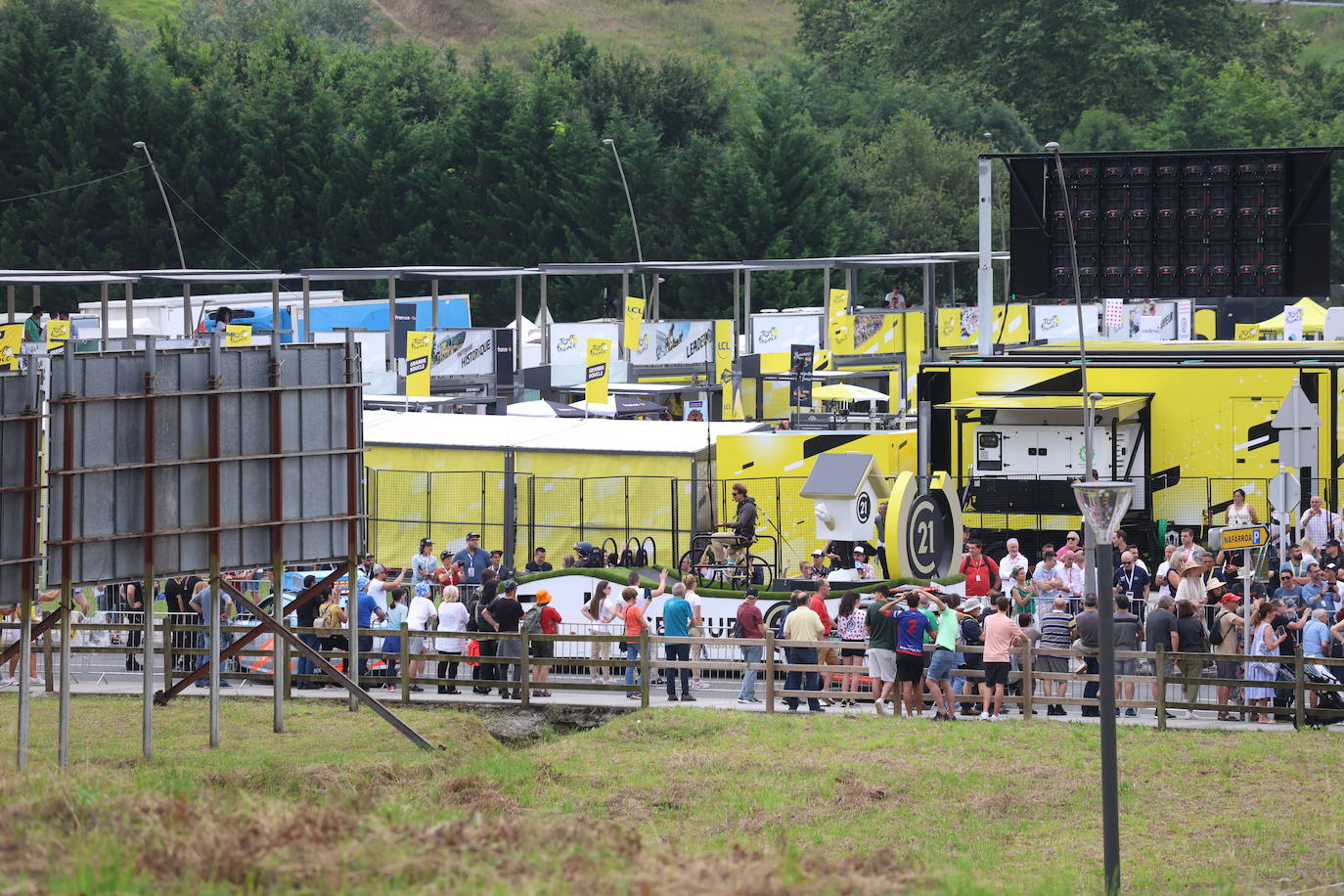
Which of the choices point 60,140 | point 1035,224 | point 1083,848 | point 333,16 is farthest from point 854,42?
point 1083,848

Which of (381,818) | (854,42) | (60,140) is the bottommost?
(381,818)

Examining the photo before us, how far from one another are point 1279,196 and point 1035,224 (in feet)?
14.5

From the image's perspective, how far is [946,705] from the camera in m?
20.7

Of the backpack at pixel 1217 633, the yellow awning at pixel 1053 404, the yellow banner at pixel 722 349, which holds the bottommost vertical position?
the backpack at pixel 1217 633

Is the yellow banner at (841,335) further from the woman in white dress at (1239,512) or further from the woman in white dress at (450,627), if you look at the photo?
the woman in white dress at (450,627)

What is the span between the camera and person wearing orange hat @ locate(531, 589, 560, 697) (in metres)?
21.9

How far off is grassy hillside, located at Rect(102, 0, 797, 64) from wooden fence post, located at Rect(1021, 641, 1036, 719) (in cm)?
12557

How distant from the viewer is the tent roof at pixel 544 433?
29.8 meters

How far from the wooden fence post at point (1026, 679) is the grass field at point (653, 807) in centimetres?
46

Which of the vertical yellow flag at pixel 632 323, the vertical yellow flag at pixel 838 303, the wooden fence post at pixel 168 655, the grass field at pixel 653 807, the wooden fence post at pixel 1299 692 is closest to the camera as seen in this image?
the grass field at pixel 653 807

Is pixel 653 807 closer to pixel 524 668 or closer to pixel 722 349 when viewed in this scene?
pixel 524 668

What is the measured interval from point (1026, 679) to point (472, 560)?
377 inches

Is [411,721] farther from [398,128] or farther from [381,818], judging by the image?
[398,128]

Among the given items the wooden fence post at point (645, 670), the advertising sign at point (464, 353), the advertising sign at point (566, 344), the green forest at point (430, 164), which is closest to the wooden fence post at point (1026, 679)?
the wooden fence post at point (645, 670)
